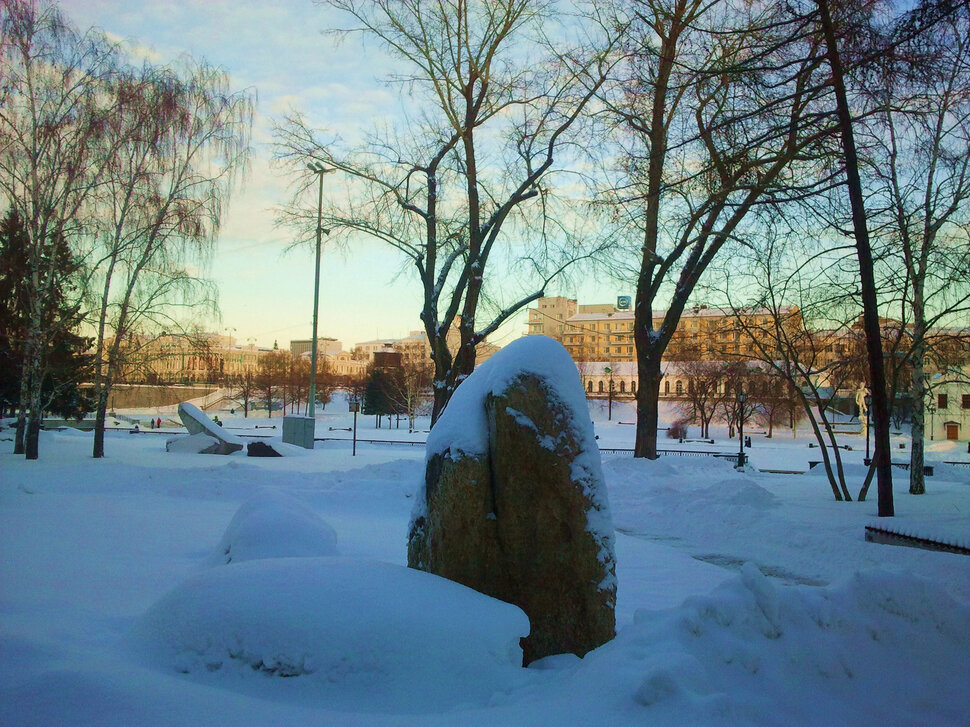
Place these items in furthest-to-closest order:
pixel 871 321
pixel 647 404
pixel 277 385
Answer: pixel 277 385, pixel 647 404, pixel 871 321

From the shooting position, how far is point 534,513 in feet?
15.6

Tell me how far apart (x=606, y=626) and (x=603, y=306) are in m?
139

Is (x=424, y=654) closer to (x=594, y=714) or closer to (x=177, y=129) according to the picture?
(x=594, y=714)

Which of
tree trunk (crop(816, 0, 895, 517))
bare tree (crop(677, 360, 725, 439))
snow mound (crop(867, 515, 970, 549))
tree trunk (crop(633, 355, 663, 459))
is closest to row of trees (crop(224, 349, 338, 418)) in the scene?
bare tree (crop(677, 360, 725, 439))

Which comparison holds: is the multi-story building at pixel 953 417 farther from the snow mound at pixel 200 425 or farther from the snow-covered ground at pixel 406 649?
the snow-covered ground at pixel 406 649

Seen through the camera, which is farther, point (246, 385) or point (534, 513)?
point (246, 385)

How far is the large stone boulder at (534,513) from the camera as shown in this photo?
4.66 metres

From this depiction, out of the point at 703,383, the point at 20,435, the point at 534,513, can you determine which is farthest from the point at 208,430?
the point at 703,383

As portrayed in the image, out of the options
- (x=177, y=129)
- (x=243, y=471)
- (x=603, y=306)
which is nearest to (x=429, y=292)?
(x=243, y=471)

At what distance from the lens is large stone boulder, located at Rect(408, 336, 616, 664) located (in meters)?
4.66

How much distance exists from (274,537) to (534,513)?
2606mm

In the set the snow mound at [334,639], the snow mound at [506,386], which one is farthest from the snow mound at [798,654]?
the snow mound at [506,386]

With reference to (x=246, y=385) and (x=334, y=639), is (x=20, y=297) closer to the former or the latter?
(x=334, y=639)

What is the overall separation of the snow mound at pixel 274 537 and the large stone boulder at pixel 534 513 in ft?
5.15
